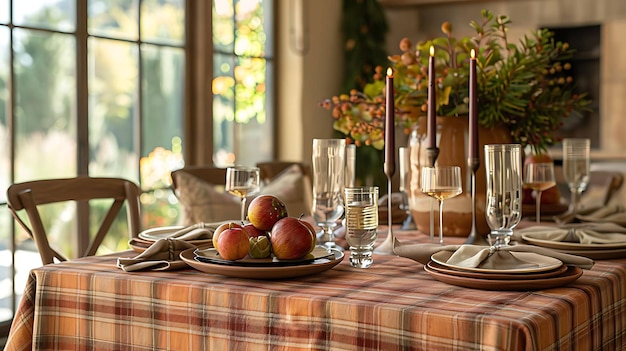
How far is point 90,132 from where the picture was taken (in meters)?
3.88

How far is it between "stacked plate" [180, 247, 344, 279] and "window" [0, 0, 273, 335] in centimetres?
196

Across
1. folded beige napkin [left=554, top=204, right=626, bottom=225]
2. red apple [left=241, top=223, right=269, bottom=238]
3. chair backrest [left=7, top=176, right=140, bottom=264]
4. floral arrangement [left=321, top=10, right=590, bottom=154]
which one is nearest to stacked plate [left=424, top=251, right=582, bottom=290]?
red apple [left=241, top=223, right=269, bottom=238]

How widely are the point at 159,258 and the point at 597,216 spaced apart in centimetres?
135

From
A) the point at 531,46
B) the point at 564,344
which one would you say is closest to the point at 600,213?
the point at 531,46

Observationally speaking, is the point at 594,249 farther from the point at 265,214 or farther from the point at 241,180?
the point at 241,180

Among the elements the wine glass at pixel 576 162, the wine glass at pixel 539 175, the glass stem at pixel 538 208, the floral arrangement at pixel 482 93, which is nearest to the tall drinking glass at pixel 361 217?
the floral arrangement at pixel 482 93

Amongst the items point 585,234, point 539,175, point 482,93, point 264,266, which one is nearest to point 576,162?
point 539,175

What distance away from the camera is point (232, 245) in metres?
1.68

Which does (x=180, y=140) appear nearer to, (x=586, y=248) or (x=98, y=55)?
(x=98, y=55)

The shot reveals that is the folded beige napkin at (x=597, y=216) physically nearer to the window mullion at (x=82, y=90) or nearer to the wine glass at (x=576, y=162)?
the wine glass at (x=576, y=162)

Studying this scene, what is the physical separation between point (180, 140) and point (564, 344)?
10.9 ft

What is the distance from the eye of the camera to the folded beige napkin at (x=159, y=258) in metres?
1.76

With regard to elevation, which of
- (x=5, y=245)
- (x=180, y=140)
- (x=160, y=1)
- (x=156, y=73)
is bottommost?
(x=5, y=245)

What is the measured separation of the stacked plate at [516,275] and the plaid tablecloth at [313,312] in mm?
17
